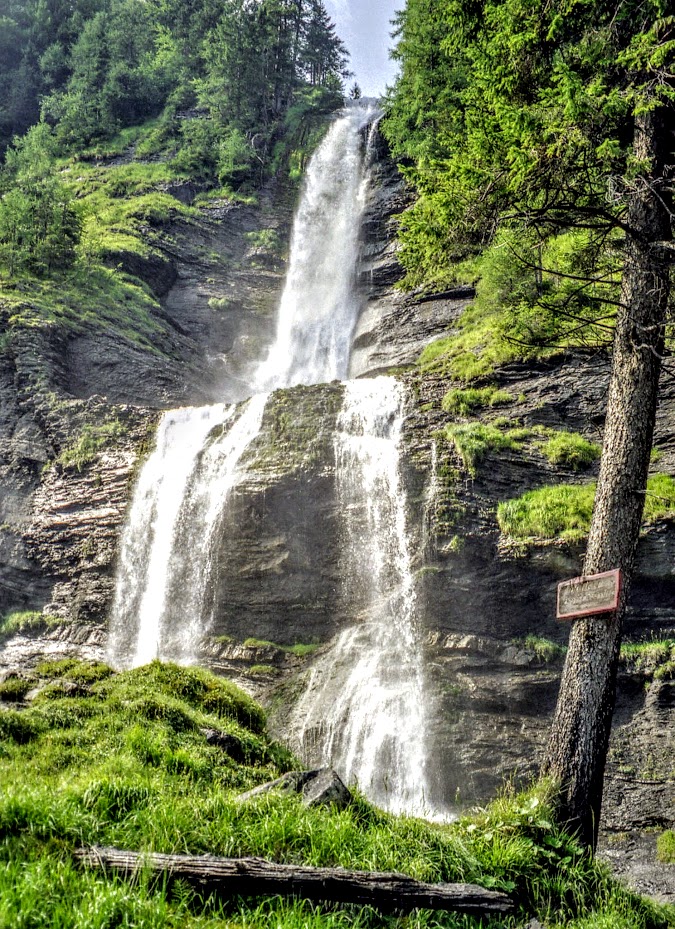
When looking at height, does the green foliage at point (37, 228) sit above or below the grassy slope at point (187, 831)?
above

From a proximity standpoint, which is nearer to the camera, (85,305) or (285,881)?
(285,881)

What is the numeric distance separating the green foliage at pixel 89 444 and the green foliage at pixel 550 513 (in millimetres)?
12002

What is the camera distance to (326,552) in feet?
57.2

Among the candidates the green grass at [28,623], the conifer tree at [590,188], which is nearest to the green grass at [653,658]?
the conifer tree at [590,188]

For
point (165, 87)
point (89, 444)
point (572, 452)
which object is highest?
point (165, 87)

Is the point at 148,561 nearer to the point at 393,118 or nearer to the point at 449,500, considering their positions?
the point at 449,500

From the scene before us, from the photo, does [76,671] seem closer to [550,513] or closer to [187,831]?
[187,831]

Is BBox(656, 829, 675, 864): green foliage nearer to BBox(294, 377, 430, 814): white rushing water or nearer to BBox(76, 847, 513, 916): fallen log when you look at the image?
BBox(294, 377, 430, 814): white rushing water

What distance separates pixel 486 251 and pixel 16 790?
7308mm

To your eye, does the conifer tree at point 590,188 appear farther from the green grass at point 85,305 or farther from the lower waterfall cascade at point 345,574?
the green grass at point 85,305

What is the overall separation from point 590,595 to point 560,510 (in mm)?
10183

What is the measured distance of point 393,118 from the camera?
31891 mm

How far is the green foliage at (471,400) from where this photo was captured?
61.6 feet

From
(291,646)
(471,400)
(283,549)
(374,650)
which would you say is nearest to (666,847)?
(374,650)
